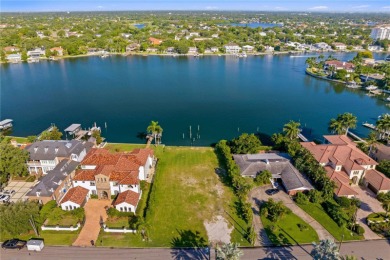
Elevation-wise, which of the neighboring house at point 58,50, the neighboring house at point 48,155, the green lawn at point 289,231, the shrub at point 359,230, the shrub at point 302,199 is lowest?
the green lawn at point 289,231

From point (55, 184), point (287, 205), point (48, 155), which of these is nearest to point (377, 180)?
point (287, 205)

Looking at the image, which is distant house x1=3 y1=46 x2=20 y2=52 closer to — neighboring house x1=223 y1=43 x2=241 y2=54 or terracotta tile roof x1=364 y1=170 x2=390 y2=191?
neighboring house x1=223 y1=43 x2=241 y2=54

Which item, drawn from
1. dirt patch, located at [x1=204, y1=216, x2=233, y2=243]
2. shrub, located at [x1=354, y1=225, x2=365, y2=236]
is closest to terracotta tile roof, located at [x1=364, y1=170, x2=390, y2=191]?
shrub, located at [x1=354, y1=225, x2=365, y2=236]

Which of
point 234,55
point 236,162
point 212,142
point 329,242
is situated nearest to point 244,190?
point 236,162

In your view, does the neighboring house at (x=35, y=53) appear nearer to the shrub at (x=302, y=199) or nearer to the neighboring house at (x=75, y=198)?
the neighboring house at (x=75, y=198)

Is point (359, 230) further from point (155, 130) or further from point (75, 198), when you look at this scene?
point (155, 130)

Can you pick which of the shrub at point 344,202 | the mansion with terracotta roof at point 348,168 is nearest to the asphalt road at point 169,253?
the shrub at point 344,202

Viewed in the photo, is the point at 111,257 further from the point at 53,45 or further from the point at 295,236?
the point at 53,45
